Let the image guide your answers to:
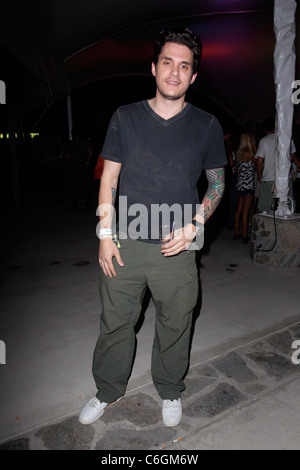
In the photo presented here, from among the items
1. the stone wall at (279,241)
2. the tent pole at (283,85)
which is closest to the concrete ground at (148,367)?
the stone wall at (279,241)

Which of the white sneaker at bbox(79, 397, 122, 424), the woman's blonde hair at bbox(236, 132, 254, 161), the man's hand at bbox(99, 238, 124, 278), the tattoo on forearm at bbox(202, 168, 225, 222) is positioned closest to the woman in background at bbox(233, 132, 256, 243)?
the woman's blonde hair at bbox(236, 132, 254, 161)

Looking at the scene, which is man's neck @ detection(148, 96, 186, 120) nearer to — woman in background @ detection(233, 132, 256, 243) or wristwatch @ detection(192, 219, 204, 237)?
wristwatch @ detection(192, 219, 204, 237)

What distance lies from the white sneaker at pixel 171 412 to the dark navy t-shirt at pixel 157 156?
3.36ft

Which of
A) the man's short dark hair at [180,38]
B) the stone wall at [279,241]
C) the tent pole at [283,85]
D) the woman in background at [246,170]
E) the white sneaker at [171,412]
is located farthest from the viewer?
the woman in background at [246,170]

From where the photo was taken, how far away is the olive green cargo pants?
192cm

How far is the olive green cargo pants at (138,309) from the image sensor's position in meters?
1.92

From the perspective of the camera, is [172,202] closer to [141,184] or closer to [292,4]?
[141,184]

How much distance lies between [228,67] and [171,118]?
11505 mm

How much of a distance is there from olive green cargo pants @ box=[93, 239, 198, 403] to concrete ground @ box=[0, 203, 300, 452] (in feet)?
0.72

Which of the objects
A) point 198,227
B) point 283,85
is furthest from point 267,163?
point 198,227

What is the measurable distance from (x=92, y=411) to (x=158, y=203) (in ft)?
4.22

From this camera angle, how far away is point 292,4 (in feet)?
13.2

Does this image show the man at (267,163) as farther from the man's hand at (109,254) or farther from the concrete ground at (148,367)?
the man's hand at (109,254)

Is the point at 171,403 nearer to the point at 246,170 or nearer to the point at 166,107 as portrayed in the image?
→ the point at 166,107
